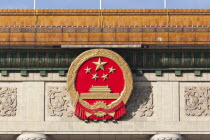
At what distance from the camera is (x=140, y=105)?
71188 millimetres

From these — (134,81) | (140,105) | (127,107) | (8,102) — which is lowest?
(127,107)

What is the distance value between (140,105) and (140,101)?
27 cm

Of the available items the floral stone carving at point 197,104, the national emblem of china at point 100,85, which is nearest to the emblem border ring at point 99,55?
the national emblem of china at point 100,85

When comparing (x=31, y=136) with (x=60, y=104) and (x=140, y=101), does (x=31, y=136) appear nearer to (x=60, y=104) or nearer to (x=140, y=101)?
(x=60, y=104)

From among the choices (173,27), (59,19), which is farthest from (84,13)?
(173,27)

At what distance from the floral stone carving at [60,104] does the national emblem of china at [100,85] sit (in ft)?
1.95

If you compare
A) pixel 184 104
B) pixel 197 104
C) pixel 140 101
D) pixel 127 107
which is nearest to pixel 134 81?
pixel 140 101

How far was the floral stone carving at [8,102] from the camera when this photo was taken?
71.2 metres

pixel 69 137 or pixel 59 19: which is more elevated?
pixel 59 19

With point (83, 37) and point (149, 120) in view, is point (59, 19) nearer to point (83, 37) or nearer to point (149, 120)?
point (83, 37)

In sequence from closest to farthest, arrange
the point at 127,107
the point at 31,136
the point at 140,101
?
the point at 31,136
the point at 127,107
the point at 140,101

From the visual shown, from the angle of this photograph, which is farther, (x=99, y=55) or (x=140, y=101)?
(x=140, y=101)

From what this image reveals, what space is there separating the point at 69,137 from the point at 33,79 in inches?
179

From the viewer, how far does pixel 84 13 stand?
7331cm
